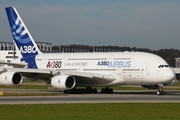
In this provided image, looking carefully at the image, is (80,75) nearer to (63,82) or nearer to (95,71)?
(63,82)

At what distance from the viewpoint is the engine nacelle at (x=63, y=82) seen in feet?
150

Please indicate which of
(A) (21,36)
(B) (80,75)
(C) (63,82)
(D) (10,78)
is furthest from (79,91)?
(A) (21,36)

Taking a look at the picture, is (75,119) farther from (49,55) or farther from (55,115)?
(49,55)

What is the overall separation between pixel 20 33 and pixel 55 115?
3232 centimetres

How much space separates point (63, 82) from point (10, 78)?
5085mm

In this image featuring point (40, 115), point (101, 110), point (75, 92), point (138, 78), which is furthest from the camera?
point (75, 92)

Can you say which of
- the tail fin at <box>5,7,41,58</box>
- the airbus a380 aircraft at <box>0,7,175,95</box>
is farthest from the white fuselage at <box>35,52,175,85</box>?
the tail fin at <box>5,7,41,58</box>

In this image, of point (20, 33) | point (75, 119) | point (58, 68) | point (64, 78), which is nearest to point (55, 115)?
point (75, 119)

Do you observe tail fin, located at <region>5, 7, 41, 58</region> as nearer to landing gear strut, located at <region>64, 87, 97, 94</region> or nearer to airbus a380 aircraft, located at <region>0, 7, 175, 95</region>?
airbus a380 aircraft, located at <region>0, 7, 175, 95</region>

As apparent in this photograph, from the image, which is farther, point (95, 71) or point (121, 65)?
point (95, 71)

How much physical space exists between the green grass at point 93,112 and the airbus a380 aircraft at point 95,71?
14.7 meters

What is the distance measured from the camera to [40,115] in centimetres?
2406

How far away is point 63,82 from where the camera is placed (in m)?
45.7

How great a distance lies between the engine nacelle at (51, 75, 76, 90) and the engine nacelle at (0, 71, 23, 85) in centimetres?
338
